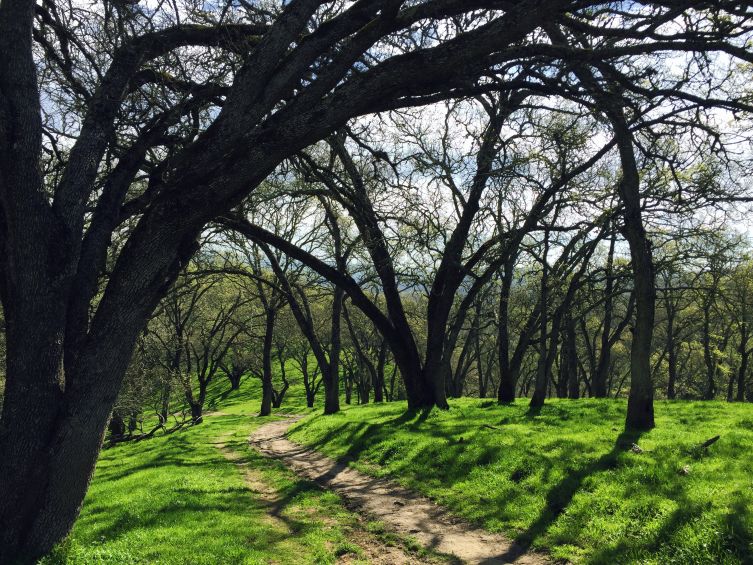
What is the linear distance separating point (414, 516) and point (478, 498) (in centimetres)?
113

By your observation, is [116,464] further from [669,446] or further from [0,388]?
[669,446]

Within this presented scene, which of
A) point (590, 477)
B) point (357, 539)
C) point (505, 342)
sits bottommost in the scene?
point (357, 539)

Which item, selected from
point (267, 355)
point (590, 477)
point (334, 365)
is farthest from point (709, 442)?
point (267, 355)

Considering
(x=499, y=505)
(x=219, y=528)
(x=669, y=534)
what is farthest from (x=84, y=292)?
(x=669, y=534)

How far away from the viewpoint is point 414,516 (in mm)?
7762

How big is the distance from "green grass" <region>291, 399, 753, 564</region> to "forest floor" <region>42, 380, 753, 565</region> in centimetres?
3

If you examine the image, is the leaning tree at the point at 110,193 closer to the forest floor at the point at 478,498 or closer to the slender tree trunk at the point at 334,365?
the forest floor at the point at 478,498

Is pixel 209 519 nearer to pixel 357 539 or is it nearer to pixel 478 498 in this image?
pixel 357 539

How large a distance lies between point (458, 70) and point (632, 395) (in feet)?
28.8

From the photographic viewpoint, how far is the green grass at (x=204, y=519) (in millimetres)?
6191

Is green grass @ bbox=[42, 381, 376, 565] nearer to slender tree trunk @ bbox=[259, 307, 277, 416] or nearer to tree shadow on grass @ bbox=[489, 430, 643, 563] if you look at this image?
tree shadow on grass @ bbox=[489, 430, 643, 563]

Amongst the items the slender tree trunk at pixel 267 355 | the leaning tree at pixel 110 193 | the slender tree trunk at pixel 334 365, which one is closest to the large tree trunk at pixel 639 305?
the leaning tree at pixel 110 193

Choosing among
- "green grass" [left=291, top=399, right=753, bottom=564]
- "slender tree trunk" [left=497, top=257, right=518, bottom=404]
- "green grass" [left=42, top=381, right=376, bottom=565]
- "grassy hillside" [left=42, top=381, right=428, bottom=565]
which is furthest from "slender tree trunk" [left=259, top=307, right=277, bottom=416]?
"green grass" [left=291, top=399, right=753, bottom=564]

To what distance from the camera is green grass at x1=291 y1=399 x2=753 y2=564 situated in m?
5.75
